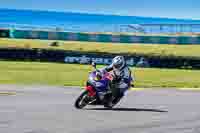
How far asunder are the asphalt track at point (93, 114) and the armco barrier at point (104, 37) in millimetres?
41633

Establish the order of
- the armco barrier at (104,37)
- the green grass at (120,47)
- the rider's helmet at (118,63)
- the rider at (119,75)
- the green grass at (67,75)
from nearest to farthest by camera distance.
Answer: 1. the rider's helmet at (118,63)
2. the rider at (119,75)
3. the green grass at (67,75)
4. the green grass at (120,47)
5. the armco barrier at (104,37)

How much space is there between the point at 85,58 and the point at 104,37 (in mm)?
23934

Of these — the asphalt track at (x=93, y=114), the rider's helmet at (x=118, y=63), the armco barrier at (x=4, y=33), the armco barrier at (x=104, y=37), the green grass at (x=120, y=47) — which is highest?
the armco barrier at (x=4, y=33)

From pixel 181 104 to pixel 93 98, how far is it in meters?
4.19

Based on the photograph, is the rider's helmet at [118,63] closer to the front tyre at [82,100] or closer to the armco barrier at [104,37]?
the front tyre at [82,100]

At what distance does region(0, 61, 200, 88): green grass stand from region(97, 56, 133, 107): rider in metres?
10.6

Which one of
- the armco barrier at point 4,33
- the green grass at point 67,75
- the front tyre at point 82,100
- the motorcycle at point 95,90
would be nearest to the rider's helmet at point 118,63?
the motorcycle at point 95,90

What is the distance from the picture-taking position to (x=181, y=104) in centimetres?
1938

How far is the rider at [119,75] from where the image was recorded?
16156mm

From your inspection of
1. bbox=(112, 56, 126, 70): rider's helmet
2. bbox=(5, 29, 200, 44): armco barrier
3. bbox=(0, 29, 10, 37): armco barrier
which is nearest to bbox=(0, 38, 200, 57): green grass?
bbox=(5, 29, 200, 44): armco barrier

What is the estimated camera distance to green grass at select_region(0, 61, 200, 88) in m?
28.4

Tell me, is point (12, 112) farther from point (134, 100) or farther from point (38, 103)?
point (134, 100)

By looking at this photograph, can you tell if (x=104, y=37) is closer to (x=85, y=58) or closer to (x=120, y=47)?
(x=120, y=47)

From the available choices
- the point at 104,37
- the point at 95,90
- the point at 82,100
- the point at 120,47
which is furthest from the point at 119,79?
the point at 104,37
